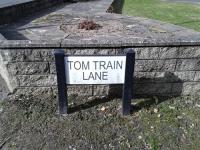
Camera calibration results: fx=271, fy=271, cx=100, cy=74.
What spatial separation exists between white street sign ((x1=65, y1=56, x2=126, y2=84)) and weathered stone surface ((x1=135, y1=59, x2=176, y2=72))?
551 mm

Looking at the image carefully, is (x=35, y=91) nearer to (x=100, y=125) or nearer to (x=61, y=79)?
(x=61, y=79)

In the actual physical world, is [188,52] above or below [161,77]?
above

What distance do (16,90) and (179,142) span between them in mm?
2412

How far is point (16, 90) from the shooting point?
4055mm

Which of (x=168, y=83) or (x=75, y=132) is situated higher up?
(x=168, y=83)

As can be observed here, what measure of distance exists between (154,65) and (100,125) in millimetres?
1194

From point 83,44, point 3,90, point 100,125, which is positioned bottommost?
point 100,125

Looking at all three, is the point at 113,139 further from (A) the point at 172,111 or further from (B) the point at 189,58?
(B) the point at 189,58

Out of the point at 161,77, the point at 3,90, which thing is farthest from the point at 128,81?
the point at 3,90

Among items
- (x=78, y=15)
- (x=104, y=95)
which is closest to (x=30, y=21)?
(x=78, y=15)

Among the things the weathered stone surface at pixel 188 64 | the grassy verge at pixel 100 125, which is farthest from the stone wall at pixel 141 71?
the grassy verge at pixel 100 125

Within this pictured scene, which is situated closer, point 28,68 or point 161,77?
point 28,68

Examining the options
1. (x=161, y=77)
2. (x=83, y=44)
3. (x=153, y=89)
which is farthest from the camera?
(x=153, y=89)

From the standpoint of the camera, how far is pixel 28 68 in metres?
3.85
